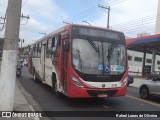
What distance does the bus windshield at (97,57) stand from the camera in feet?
37.3

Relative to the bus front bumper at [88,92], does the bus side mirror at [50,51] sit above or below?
above

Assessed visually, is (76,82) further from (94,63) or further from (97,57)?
(97,57)

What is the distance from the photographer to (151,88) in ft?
48.7

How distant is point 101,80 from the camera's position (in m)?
11.4

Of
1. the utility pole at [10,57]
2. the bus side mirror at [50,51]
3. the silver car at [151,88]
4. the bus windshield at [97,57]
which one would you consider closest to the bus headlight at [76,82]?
the bus windshield at [97,57]

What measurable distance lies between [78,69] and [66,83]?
86 centimetres

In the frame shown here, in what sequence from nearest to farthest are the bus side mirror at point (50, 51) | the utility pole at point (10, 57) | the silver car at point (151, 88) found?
the utility pole at point (10, 57) → the silver car at point (151, 88) → the bus side mirror at point (50, 51)

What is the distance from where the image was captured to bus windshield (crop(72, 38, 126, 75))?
1136 centimetres

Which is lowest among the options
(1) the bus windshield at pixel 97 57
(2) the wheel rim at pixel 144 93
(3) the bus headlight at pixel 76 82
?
(2) the wheel rim at pixel 144 93

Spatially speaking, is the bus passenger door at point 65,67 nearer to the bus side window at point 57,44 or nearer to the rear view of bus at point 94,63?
the rear view of bus at point 94,63

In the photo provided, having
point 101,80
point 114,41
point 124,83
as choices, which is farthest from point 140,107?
point 114,41

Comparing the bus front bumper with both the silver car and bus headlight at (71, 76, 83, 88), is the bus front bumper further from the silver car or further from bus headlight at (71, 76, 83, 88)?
the silver car

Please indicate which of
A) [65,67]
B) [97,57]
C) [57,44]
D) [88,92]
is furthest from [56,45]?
[88,92]

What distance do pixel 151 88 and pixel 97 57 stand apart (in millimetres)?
4554
